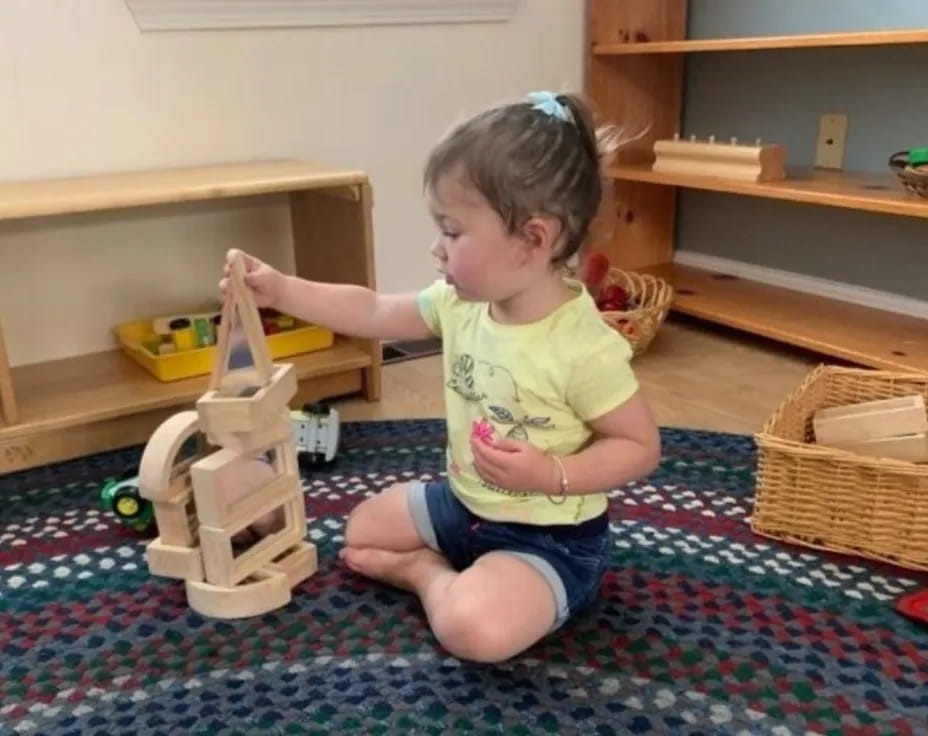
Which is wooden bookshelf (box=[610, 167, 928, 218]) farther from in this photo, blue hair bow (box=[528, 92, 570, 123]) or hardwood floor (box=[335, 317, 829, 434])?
blue hair bow (box=[528, 92, 570, 123])

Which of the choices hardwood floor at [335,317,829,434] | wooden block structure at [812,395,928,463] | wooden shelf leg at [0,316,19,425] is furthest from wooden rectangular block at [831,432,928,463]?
wooden shelf leg at [0,316,19,425]

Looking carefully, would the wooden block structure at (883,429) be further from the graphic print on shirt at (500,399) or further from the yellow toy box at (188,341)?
the yellow toy box at (188,341)

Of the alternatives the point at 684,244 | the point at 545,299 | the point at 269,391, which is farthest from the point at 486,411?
the point at 684,244

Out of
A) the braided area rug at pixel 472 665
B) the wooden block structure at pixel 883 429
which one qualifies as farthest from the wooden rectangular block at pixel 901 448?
the braided area rug at pixel 472 665

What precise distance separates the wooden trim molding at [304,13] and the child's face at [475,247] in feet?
3.12

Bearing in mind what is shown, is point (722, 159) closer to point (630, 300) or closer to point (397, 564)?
point (630, 300)

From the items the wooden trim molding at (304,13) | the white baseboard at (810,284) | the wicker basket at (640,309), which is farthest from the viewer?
the white baseboard at (810,284)

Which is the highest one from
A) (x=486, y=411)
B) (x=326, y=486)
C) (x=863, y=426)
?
(x=486, y=411)

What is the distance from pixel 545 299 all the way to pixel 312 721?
1.42 ft

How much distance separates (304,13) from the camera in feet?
5.70

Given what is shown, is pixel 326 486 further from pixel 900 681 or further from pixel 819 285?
pixel 819 285

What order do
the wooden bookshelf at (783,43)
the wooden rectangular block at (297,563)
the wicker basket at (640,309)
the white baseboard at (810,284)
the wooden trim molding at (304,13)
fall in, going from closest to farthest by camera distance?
the wooden rectangular block at (297,563) → the wooden bookshelf at (783,43) → the wooden trim molding at (304,13) → the wicker basket at (640,309) → the white baseboard at (810,284)

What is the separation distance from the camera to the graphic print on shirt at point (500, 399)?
931 mm

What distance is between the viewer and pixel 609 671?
3.03 feet
